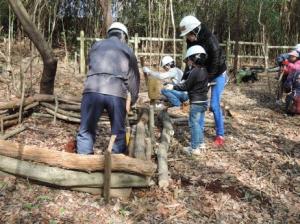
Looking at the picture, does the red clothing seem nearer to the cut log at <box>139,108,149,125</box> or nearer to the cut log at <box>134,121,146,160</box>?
the cut log at <box>139,108,149,125</box>

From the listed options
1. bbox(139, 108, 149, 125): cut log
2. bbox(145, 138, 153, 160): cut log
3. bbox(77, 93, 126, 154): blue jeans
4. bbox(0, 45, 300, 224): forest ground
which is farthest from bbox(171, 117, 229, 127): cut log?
bbox(77, 93, 126, 154): blue jeans

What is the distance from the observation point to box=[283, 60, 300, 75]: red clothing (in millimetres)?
8680

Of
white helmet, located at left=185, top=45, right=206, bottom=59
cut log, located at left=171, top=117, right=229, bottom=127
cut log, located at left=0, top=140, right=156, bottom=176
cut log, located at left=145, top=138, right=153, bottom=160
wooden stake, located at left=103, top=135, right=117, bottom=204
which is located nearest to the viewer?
wooden stake, located at left=103, top=135, right=117, bottom=204

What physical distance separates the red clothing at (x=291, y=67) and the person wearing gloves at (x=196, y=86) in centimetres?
393

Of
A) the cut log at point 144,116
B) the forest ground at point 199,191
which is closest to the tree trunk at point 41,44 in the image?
the forest ground at point 199,191

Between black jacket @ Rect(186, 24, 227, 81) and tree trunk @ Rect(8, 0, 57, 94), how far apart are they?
2.22 m

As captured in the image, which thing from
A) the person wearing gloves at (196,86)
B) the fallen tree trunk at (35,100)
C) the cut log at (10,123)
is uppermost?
the person wearing gloves at (196,86)

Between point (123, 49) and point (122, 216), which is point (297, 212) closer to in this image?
point (122, 216)

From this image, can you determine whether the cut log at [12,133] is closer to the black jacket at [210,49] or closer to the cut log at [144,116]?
the cut log at [144,116]

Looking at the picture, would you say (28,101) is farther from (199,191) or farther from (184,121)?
(199,191)

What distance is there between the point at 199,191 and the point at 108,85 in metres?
1.47

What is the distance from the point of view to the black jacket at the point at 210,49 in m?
5.46

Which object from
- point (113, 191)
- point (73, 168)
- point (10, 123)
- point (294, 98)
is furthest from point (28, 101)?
point (294, 98)

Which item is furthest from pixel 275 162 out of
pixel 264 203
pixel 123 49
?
pixel 123 49
